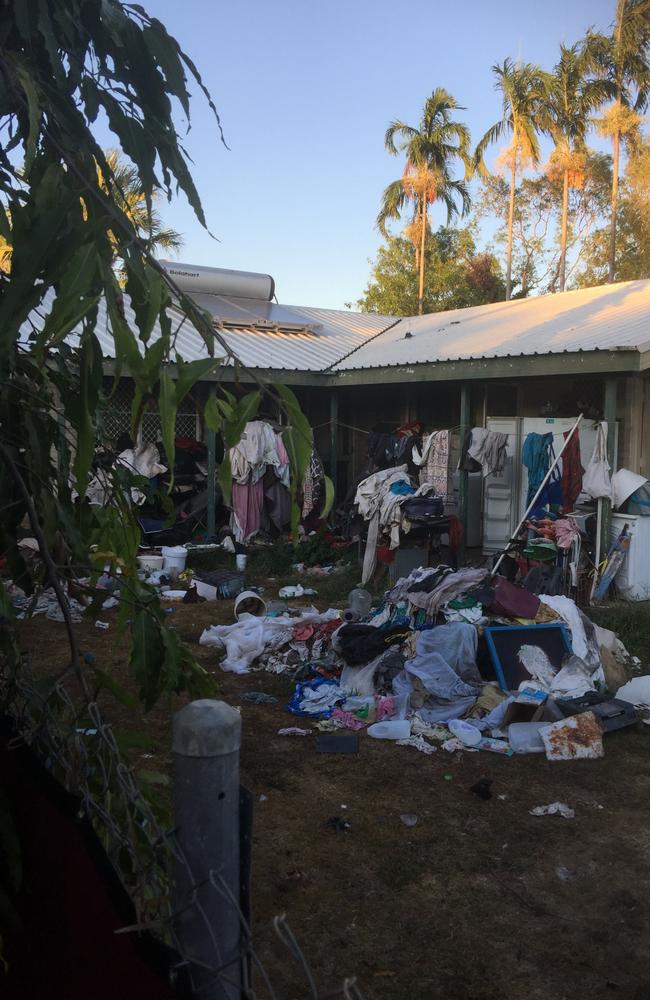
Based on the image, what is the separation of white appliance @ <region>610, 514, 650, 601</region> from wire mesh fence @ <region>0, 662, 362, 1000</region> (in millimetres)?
8017

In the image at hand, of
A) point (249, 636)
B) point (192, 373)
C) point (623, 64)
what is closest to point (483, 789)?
point (249, 636)

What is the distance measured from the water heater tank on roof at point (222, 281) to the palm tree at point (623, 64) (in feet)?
53.9

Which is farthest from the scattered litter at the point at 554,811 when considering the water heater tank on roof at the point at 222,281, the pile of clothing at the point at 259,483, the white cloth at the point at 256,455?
the water heater tank on roof at the point at 222,281

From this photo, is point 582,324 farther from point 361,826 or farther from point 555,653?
point 361,826

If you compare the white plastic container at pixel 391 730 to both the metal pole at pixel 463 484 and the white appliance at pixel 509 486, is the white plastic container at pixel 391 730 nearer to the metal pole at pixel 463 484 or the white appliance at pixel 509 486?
the metal pole at pixel 463 484

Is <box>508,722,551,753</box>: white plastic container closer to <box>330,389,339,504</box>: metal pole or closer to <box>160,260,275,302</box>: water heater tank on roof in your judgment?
<box>330,389,339,504</box>: metal pole

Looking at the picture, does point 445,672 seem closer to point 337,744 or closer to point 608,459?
point 337,744

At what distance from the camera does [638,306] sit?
10.9 m

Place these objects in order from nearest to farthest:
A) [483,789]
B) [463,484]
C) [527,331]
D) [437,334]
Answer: [483,789] → [463,484] → [527,331] → [437,334]

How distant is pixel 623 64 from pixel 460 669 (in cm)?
2887

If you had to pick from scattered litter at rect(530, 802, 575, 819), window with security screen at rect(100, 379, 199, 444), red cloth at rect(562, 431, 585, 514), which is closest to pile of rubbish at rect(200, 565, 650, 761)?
scattered litter at rect(530, 802, 575, 819)

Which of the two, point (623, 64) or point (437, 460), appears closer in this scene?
point (437, 460)

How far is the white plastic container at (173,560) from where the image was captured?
10.6 metres

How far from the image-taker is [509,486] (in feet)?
36.2
